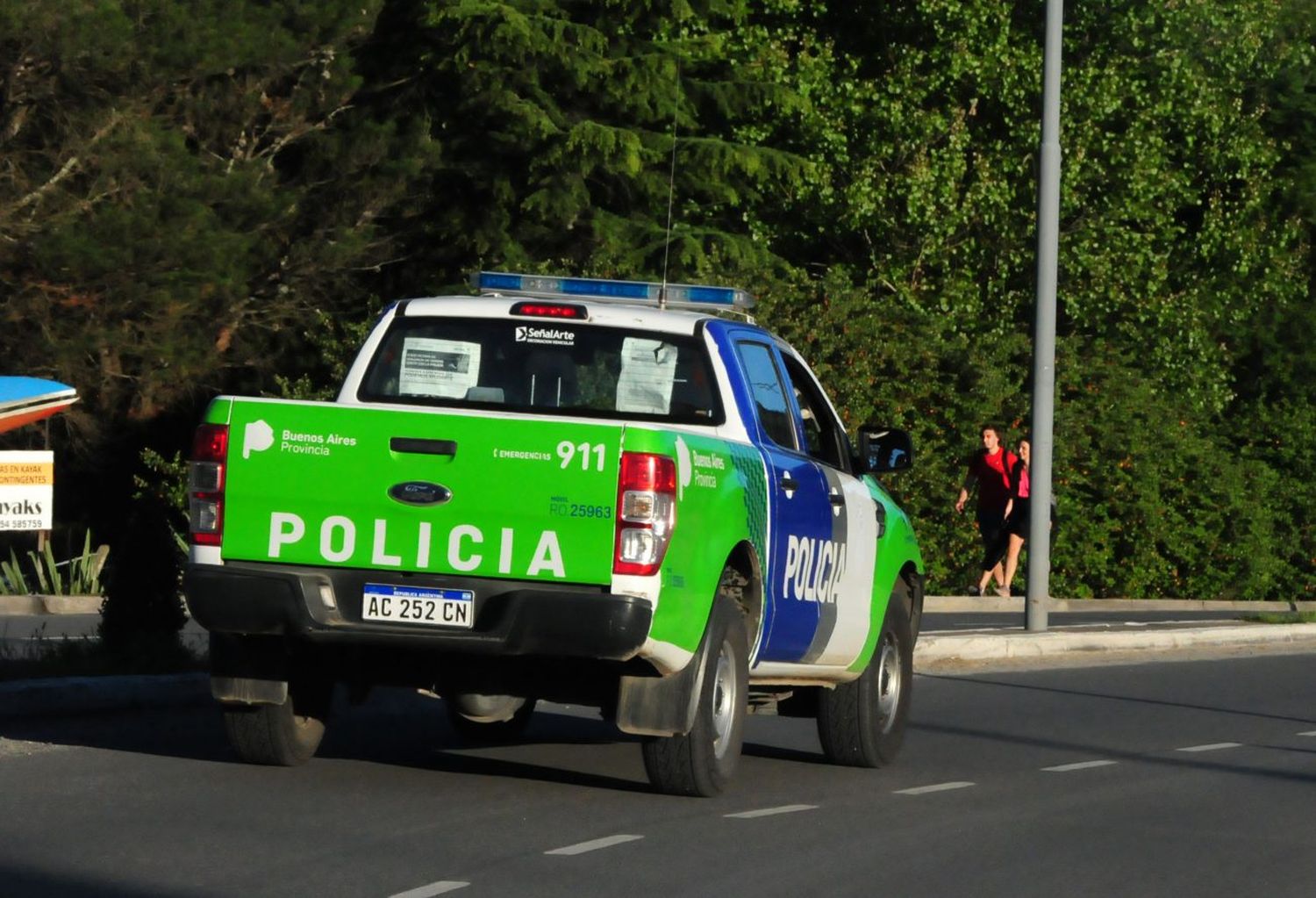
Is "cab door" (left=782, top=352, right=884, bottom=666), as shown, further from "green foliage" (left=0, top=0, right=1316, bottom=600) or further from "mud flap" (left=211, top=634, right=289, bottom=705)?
"green foliage" (left=0, top=0, right=1316, bottom=600)

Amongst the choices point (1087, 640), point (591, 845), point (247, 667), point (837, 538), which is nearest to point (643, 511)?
point (591, 845)

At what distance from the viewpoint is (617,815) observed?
941 cm

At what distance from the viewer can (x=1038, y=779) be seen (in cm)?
1142

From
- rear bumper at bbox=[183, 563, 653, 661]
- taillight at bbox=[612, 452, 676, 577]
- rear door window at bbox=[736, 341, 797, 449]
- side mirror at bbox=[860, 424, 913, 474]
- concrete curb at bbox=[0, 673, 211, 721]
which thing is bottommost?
concrete curb at bbox=[0, 673, 211, 721]

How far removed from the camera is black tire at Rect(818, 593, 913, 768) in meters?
11.7

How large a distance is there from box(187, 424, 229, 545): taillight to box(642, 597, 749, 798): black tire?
196 centimetres

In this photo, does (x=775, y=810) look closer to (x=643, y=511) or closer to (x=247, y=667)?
(x=643, y=511)

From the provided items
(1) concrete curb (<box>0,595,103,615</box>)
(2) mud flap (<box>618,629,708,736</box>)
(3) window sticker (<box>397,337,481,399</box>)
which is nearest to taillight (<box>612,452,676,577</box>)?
(2) mud flap (<box>618,629,708,736</box>)

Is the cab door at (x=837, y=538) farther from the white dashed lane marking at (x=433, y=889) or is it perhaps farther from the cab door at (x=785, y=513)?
the white dashed lane marking at (x=433, y=889)

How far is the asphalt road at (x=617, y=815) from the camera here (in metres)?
7.91

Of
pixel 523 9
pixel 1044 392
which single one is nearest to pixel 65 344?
pixel 523 9

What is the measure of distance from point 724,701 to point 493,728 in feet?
8.25

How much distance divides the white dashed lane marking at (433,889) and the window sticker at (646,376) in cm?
329

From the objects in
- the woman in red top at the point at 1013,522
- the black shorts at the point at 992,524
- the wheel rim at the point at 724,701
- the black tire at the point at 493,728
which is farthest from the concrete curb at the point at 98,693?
the black shorts at the point at 992,524
